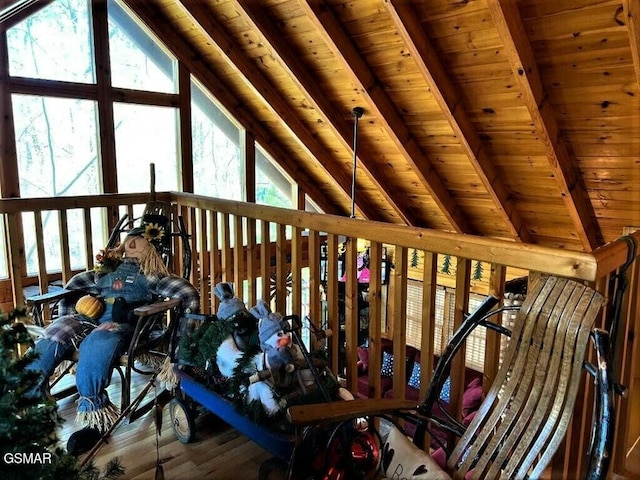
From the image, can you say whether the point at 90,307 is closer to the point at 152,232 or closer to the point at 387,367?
the point at 152,232

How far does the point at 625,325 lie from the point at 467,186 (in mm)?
2951

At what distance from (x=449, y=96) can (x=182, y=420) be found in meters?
2.71

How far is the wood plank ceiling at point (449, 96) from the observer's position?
2.89 m

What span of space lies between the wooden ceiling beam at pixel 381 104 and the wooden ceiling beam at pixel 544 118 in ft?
3.61

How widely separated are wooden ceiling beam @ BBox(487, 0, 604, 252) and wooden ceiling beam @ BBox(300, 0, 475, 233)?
1.10 meters

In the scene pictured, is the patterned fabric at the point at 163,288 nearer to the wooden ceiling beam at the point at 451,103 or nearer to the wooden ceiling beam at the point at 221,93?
the wooden ceiling beam at the point at 451,103

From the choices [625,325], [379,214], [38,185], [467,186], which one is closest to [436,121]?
[467,186]

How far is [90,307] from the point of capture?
254 cm

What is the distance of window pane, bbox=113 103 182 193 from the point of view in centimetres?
452

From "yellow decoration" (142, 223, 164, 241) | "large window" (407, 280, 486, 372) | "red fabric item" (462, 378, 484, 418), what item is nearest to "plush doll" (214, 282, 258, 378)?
"yellow decoration" (142, 223, 164, 241)

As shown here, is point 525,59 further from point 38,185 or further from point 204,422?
point 38,185

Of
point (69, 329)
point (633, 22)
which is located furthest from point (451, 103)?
point (69, 329)

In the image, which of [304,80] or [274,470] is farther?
[304,80]

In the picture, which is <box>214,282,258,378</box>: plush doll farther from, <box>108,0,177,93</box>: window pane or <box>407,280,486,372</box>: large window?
<box>407,280,486,372</box>: large window
